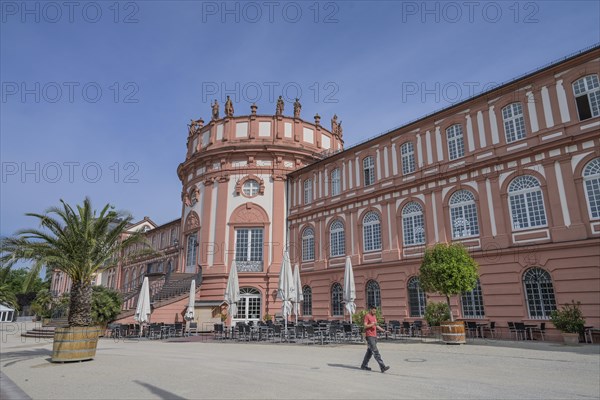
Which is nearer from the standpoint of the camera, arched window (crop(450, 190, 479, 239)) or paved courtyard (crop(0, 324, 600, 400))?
paved courtyard (crop(0, 324, 600, 400))

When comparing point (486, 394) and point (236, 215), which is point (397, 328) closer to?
point (486, 394)

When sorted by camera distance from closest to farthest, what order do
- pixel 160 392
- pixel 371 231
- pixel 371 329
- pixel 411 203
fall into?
pixel 160 392, pixel 371 329, pixel 411 203, pixel 371 231

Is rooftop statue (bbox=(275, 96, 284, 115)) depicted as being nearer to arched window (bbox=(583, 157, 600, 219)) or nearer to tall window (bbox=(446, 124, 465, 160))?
tall window (bbox=(446, 124, 465, 160))

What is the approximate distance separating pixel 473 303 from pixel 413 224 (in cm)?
497

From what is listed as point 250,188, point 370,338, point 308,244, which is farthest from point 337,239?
point 370,338

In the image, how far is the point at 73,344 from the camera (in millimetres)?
11797

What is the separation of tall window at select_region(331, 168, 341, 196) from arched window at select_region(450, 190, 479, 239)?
815cm

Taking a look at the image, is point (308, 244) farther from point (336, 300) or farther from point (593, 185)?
point (593, 185)

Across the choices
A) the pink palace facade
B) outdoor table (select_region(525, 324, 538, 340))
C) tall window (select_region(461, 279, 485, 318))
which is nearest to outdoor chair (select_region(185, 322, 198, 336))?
the pink palace facade

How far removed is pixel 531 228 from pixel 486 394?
12.3 metres

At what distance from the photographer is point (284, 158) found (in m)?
30.1

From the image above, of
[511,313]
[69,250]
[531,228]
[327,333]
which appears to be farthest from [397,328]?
[69,250]

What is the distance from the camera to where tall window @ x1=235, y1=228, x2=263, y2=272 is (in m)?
27.9

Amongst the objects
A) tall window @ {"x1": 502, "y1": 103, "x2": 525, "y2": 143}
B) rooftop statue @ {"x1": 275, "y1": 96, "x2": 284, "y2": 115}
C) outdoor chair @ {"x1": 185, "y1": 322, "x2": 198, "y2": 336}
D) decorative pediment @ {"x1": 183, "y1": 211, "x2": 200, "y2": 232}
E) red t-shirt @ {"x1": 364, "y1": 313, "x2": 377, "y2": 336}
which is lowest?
outdoor chair @ {"x1": 185, "y1": 322, "x2": 198, "y2": 336}
